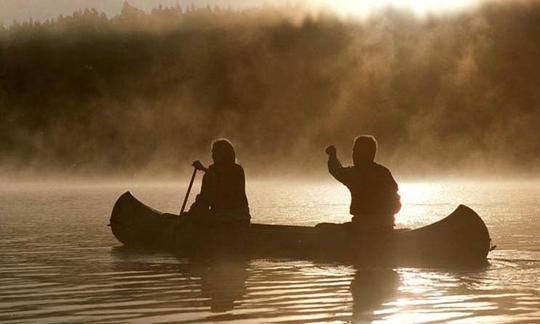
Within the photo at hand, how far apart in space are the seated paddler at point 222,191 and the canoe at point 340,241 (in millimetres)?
231

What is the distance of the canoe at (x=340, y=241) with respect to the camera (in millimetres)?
18438

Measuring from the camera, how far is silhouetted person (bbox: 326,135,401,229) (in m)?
18.6

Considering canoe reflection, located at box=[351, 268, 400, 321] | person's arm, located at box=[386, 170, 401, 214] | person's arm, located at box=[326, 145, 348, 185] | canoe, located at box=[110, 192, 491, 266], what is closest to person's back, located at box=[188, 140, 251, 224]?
canoe, located at box=[110, 192, 491, 266]

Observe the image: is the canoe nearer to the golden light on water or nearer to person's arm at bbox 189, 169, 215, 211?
person's arm at bbox 189, 169, 215, 211

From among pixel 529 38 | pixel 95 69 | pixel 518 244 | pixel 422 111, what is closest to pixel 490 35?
pixel 529 38

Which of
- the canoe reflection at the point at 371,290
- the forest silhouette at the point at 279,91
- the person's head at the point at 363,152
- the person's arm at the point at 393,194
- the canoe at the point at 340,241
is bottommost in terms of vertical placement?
the canoe reflection at the point at 371,290

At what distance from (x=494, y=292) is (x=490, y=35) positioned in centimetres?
16036

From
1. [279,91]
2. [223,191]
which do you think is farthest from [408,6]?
[223,191]

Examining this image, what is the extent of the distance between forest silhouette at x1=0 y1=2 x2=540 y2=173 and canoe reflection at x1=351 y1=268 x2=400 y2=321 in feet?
449

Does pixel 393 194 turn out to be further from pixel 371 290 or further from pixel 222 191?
pixel 371 290

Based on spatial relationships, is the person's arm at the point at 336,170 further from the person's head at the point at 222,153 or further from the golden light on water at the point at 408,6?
the golden light on water at the point at 408,6

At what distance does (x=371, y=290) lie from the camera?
15.4 m

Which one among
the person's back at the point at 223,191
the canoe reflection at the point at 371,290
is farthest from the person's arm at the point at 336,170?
the person's back at the point at 223,191

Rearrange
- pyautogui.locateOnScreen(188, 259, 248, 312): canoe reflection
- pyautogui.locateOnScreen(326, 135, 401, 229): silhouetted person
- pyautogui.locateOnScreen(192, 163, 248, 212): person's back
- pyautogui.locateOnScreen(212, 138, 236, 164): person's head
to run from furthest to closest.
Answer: pyautogui.locateOnScreen(192, 163, 248, 212): person's back
pyautogui.locateOnScreen(212, 138, 236, 164): person's head
pyautogui.locateOnScreen(326, 135, 401, 229): silhouetted person
pyautogui.locateOnScreen(188, 259, 248, 312): canoe reflection
